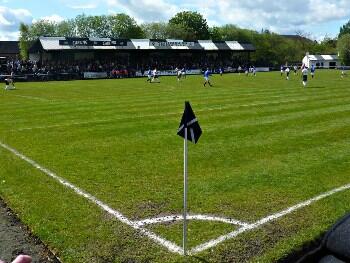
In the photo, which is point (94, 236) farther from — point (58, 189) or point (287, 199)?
point (287, 199)

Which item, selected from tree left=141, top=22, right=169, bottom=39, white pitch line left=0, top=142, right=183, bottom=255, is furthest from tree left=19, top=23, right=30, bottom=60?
white pitch line left=0, top=142, right=183, bottom=255

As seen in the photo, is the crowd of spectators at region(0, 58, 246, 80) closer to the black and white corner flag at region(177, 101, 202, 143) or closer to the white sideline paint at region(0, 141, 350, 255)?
the white sideline paint at region(0, 141, 350, 255)

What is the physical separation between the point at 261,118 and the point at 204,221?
40.2 ft

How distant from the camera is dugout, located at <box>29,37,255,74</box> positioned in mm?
72500

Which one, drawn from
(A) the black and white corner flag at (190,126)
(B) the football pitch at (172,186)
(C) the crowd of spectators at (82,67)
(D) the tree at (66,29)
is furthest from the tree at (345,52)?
(A) the black and white corner flag at (190,126)

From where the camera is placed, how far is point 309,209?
7734mm

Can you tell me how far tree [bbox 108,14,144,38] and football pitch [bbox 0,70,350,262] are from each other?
4679 inches

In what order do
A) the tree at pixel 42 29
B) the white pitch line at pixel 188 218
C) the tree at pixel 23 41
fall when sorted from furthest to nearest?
the tree at pixel 42 29
the tree at pixel 23 41
the white pitch line at pixel 188 218

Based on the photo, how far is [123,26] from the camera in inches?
5300

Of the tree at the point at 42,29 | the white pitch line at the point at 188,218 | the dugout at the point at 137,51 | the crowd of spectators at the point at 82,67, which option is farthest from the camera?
the tree at the point at 42,29

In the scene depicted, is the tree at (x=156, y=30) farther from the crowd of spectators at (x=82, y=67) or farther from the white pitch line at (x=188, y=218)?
the white pitch line at (x=188, y=218)

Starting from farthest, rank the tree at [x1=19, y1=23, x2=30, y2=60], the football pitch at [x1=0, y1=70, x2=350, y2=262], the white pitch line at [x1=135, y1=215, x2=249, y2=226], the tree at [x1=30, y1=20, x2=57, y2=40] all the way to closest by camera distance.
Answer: the tree at [x1=30, y1=20, x2=57, y2=40], the tree at [x1=19, y1=23, x2=30, y2=60], the white pitch line at [x1=135, y1=215, x2=249, y2=226], the football pitch at [x1=0, y1=70, x2=350, y2=262]

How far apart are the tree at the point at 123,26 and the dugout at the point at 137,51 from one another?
1621 inches

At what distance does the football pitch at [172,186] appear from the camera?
6.44 metres
